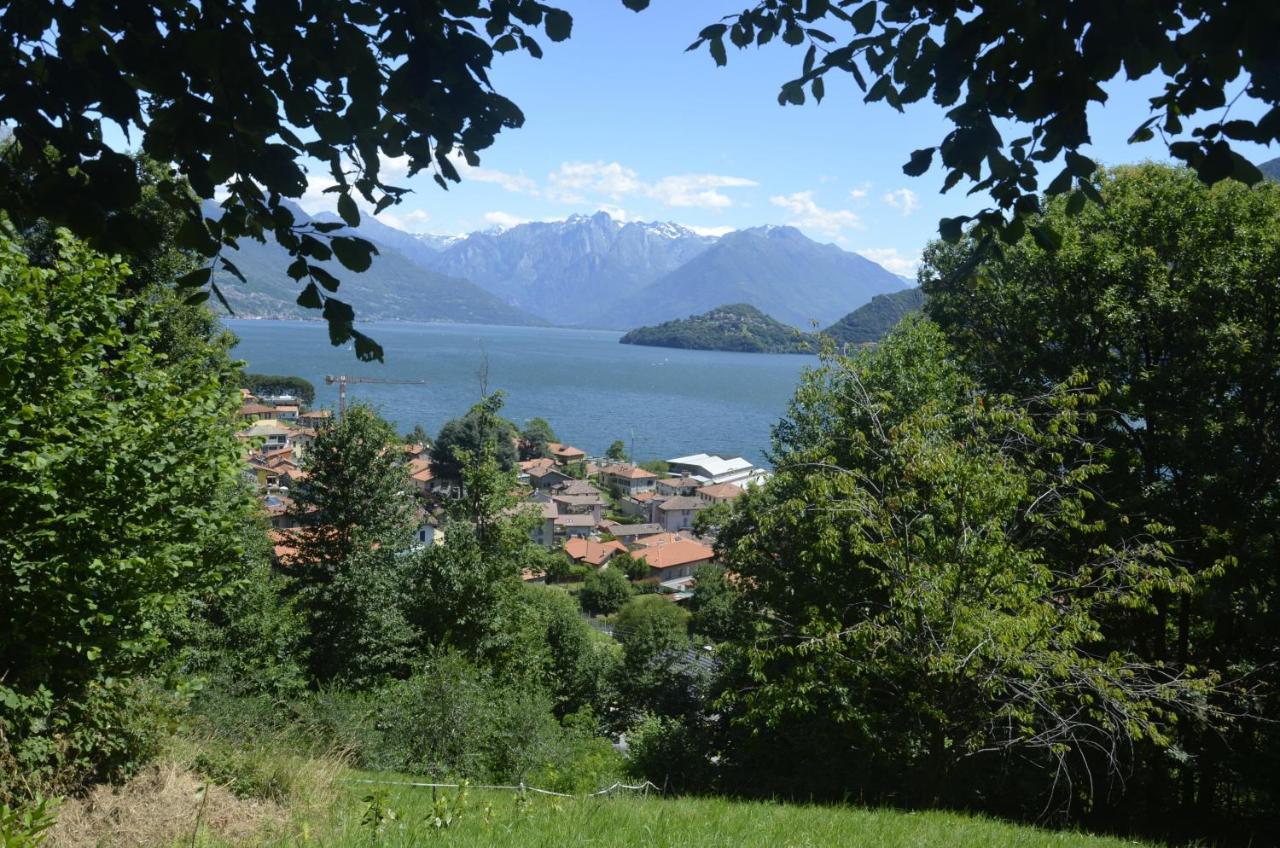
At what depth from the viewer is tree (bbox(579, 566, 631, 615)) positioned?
46438mm

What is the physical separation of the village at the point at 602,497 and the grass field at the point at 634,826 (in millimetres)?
36132

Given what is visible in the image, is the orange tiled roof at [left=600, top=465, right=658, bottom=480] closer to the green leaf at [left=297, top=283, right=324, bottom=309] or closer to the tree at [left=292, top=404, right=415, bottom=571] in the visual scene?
the tree at [left=292, top=404, right=415, bottom=571]

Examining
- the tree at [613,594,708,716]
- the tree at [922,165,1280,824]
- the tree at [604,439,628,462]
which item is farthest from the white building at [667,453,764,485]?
the tree at [922,165,1280,824]

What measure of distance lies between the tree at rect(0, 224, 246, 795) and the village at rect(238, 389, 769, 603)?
35.7 m

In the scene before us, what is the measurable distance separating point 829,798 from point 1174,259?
395 inches

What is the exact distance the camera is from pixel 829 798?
909 cm

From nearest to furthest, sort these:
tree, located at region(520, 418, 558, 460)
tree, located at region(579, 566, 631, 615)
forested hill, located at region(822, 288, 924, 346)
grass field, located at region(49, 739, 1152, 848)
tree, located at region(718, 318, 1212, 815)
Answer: grass field, located at region(49, 739, 1152, 848) → tree, located at region(718, 318, 1212, 815) → tree, located at region(579, 566, 631, 615) → tree, located at region(520, 418, 558, 460) → forested hill, located at region(822, 288, 924, 346)

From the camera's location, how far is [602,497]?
77250 mm

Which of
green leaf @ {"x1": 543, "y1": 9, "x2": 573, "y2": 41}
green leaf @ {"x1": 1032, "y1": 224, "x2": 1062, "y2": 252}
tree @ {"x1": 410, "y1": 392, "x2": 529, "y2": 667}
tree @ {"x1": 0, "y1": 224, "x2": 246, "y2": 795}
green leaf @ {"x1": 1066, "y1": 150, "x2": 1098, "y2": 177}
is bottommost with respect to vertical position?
tree @ {"x1": 410, "y1": 392, "x2": 529, "y2": 667}

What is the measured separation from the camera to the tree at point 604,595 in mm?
46438

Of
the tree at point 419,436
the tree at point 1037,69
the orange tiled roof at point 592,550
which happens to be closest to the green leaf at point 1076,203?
the tree at point 1037,69

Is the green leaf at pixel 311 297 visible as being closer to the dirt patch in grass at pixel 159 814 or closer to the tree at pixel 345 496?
the dirt patch in grass at pixel 159 814

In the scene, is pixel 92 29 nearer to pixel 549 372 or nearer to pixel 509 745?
pixel 509 745

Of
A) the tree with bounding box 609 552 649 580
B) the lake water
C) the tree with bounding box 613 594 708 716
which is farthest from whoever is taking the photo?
the lake water
